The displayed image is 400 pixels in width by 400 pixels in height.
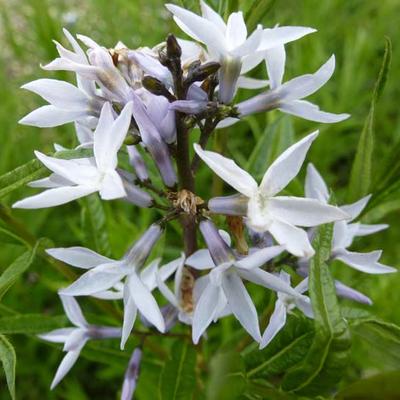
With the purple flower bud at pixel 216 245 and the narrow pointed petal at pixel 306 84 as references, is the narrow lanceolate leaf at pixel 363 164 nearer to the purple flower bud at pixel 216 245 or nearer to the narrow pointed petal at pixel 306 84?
the narrow pointed petal at pixel 306 84

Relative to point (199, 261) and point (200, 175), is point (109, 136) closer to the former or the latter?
point (199, 261)

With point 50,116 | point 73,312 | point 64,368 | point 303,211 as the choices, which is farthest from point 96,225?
point 303,211

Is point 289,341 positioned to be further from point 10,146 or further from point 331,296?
point 10,146

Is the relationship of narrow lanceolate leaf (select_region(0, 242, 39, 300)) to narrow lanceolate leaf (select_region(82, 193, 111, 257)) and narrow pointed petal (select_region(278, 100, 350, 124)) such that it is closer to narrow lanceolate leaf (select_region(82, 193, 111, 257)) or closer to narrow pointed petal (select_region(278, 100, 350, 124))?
narrow lanceolate leaf (select_region(82, 193, 111, 257))

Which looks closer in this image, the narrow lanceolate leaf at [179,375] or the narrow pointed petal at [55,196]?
the narrow pointed petal at [55,196]

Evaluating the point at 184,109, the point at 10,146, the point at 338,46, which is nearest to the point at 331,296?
the point at 184,109

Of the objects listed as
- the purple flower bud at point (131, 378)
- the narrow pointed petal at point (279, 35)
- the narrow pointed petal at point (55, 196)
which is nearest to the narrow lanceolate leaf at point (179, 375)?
the purple flower bud at point (131, 378)

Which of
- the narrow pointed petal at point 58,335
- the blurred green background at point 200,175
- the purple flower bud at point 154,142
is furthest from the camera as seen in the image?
the blurred green background at point 200,175
